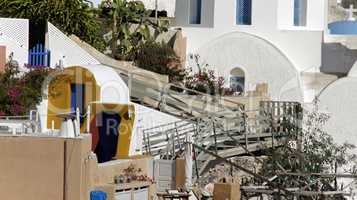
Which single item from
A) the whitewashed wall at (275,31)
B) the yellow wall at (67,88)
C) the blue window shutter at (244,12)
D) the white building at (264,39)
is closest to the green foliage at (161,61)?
the white building at (264,39)

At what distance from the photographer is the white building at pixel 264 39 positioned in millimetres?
34750

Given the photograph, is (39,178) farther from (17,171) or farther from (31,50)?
(31,50)

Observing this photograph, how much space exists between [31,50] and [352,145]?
10404mm

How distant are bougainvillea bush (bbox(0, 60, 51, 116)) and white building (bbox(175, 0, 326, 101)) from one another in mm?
8577

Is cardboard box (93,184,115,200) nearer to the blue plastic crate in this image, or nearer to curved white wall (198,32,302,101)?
the blue plastic crate

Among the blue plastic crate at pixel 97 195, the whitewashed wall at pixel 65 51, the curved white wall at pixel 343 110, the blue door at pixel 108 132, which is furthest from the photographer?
the curved white wall at pixel 343 110

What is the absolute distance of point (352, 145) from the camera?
103ft

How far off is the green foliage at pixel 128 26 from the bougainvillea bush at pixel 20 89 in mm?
6924

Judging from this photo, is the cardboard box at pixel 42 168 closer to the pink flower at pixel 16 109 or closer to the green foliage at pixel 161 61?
the pink flower at pixel 16 109

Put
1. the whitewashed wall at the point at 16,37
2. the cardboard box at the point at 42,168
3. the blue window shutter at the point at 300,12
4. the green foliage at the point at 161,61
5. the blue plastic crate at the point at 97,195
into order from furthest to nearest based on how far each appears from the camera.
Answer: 1. the blue window shutter at the point at 300,12
2. the green foliage at the point at 161,61
3. the whitewashed wall at the point at 16,37
4. the blue plastic crate at the point at 97,195
5. the cardboard box at the point at 42,168

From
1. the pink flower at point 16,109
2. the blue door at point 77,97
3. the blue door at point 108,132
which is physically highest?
the blue door at point 77,97

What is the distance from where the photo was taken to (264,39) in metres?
35.3

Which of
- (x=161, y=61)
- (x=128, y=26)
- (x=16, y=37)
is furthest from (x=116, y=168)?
(x=128, y=26)

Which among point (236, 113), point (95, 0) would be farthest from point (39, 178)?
point (95, 0)
